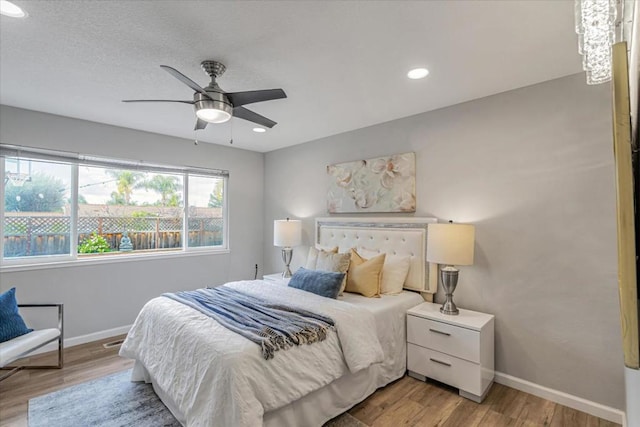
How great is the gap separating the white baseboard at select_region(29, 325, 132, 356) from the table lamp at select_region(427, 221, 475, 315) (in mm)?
3776

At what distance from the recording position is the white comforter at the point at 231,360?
170 cm

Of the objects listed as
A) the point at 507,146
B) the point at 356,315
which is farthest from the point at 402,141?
the point at 356,315

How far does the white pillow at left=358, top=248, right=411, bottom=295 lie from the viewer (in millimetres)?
3148

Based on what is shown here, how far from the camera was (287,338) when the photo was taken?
78.2 inches

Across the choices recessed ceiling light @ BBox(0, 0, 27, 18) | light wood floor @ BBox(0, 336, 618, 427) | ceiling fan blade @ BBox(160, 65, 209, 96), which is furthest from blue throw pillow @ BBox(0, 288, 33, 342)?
ceiling fan blade @ BBox(160, 65, 209, 96)

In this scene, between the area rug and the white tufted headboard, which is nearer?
the area rug

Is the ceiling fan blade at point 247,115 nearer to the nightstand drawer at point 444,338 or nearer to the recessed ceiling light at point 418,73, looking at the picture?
the recessed ceiling light at point 418,73

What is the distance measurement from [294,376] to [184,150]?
3.59 m

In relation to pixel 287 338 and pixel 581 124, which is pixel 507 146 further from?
pixel 287 338

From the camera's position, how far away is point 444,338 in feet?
8.50

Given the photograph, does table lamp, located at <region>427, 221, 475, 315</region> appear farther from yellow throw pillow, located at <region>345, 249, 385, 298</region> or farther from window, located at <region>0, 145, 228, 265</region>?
window, located at <region>0, 145, 228, 265</region>

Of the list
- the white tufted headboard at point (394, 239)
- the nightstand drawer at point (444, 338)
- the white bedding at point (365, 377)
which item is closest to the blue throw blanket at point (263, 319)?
the white bedding at point (365, 377)

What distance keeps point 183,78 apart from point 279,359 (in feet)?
5.94

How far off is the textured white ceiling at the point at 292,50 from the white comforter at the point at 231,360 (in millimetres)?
1873
